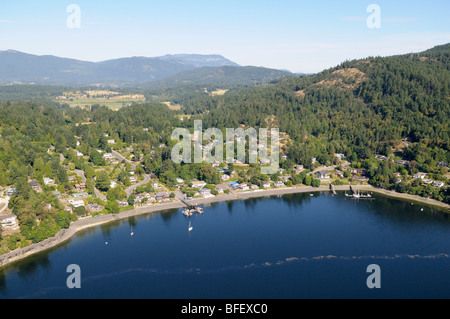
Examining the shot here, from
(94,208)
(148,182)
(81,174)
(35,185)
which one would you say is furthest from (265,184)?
(35,185)

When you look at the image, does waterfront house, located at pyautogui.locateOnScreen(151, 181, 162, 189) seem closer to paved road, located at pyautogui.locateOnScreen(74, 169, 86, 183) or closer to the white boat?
the white boat

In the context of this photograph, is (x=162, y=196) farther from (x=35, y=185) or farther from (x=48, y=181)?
(x=35, y=185)

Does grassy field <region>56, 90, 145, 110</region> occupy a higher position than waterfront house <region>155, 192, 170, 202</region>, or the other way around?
grassy field <region>56, 90, 145, 110</region>

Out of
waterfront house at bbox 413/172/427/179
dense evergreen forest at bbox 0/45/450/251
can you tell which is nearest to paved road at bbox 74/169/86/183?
dense evergreen forest at bbox 0/45/450/251

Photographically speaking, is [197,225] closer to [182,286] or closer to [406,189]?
[182,286]

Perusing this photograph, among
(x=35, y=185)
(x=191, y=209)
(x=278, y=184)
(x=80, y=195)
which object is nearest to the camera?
(x=35, y=185)
